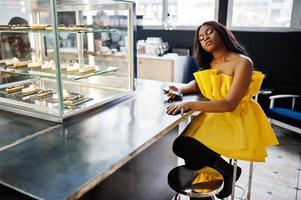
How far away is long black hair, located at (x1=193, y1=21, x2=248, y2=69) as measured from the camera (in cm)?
148

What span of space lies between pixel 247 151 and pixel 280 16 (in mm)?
3054

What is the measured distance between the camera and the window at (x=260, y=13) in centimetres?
378

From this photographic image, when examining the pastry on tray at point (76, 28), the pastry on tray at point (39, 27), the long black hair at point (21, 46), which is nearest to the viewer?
the pastry on tray at point (39, 27)

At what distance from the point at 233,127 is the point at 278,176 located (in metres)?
1.44

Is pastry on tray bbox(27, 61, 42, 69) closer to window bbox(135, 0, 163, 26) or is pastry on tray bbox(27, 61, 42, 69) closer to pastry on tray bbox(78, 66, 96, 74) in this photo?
pastry on tray bbox(78, 66, 96, 74)

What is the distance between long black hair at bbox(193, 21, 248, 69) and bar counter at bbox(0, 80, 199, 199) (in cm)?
34

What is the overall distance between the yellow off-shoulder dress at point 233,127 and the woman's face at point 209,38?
0.41ft

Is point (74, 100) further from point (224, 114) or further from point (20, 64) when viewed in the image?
point (224, 114)

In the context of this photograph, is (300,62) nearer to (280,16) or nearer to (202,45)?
(280,16)

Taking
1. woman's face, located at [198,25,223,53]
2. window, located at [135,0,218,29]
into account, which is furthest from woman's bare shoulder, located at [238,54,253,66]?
window, located at [135,0,218,29]

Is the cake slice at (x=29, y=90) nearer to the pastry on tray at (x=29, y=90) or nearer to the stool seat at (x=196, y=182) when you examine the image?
the pastry on tray at (x=29, y=90)

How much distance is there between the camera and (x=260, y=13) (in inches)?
157

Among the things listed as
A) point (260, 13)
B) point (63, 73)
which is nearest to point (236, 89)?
point (63, 73)

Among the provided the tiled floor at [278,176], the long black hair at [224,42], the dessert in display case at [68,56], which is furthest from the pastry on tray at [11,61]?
the tiled floor at [278,176]
